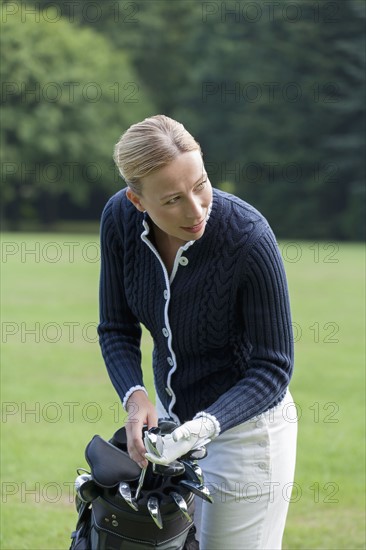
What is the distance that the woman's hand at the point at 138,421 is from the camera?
9.25ft

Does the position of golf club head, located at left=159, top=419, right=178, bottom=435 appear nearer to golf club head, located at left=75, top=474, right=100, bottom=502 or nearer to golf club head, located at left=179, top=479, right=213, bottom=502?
golf club head, located at left=179, top=479, right=213, bottom=502

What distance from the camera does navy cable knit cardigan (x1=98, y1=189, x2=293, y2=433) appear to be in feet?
9.52

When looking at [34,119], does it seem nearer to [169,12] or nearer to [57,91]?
[57,91]

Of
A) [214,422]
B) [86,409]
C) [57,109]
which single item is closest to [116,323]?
[214,422]

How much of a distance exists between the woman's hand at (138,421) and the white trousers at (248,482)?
256 mm

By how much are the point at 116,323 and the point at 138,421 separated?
0.49 m

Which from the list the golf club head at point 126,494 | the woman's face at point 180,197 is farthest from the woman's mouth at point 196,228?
the golf club head at point 126,494

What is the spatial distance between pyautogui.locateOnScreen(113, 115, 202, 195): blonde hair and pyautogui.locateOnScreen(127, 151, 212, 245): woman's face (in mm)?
21

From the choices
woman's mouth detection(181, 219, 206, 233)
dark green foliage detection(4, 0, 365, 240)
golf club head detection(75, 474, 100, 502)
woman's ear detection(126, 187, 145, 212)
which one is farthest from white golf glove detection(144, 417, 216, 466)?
dark green foliage detection(4, 0, 365, 240)

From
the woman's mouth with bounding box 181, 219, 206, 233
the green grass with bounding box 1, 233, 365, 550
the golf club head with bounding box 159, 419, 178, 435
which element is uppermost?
the woman's mouth with bounding box 181, 219, 206, 233

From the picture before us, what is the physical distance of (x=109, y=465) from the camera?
277cm

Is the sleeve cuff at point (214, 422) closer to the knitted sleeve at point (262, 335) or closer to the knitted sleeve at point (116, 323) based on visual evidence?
the knitted sleeve at point (262, 335)

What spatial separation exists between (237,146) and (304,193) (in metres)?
4.46

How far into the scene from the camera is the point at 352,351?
1174cm
